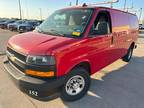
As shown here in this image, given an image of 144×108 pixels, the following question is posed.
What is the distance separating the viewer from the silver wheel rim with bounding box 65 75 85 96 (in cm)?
348

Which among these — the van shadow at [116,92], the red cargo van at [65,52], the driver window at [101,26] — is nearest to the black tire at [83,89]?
the red cargo van at [65,52]

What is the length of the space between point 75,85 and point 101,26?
61.4 inches

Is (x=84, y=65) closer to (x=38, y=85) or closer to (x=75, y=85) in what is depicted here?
(x=75, y=85)

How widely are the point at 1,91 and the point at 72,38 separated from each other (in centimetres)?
230

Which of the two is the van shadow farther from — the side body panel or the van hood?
the van hood

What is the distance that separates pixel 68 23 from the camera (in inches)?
155

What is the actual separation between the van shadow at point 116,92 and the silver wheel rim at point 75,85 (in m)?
0.24

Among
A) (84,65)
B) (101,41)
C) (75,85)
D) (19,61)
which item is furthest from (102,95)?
(19,61)

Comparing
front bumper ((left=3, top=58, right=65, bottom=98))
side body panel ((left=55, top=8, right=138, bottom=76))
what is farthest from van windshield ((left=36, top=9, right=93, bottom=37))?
front bumper ((left=3, top=58, right=65, bottom=98))

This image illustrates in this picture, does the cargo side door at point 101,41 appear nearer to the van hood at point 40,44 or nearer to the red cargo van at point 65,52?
the red cargo van at point 65,52

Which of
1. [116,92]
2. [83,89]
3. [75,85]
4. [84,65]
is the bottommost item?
[116,92]

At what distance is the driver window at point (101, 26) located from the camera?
371cm

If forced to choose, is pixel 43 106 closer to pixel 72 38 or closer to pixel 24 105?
pixel 24 105

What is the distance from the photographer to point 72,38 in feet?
10.7
